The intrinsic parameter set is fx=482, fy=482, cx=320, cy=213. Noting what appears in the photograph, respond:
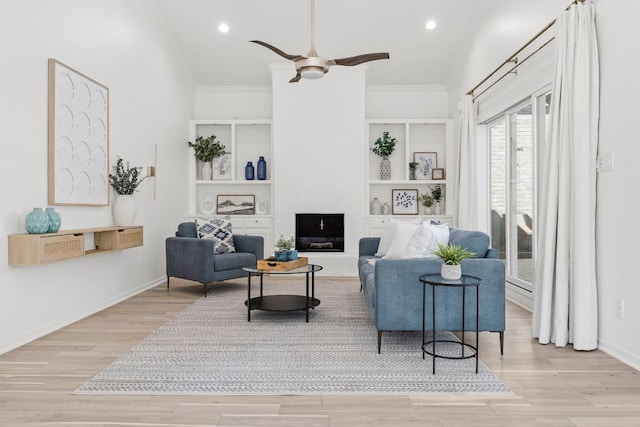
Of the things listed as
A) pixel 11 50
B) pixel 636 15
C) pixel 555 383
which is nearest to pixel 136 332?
pixel 11 50

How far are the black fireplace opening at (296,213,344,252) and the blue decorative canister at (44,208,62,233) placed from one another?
397 cm

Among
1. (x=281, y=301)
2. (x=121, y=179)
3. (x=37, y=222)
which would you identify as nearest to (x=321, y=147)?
(x=121, y=179)

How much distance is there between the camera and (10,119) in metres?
3.49

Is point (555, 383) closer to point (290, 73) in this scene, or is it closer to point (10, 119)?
point (10, 119)

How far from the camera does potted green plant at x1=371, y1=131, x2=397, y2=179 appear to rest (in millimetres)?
7668

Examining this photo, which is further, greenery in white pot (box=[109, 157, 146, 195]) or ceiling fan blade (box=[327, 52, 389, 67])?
greenery in white pot (box=[109, 157, 146, 195])

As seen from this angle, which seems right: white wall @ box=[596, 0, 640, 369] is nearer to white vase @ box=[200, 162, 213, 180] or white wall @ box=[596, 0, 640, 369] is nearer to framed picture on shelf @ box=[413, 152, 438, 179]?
framed picture on shelf @ box=[413, 152, 438, 179]

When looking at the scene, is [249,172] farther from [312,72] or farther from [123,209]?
[312,72]

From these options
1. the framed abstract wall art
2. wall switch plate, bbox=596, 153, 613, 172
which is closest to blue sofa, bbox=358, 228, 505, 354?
wall switch plate, bbox=596, 153, 613, 172

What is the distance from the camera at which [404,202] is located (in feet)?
25.7

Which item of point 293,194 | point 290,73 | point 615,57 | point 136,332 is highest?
point 290,73

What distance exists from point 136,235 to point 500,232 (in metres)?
4.27

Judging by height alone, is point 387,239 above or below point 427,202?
below

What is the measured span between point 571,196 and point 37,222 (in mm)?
3951
